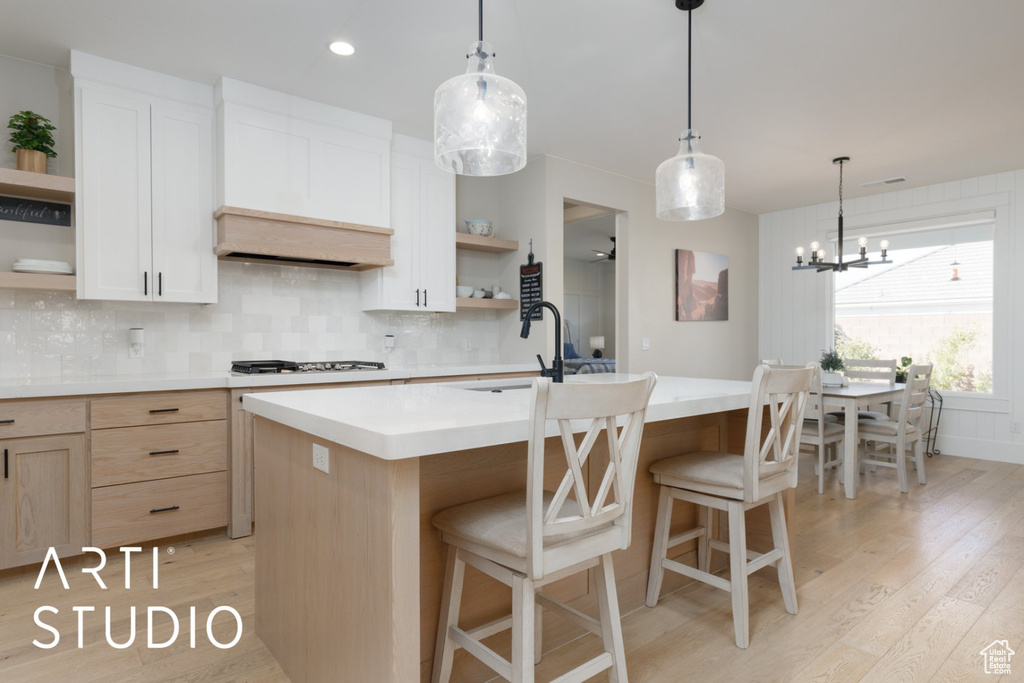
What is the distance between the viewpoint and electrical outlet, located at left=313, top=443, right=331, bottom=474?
1.53 meters

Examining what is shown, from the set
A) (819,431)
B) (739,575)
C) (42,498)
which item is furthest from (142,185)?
(819,431)

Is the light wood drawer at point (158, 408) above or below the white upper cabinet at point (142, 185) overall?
below

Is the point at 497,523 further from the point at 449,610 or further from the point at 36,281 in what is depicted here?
the point at 36,281

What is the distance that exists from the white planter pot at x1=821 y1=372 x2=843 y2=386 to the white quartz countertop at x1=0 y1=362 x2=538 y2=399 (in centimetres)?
285

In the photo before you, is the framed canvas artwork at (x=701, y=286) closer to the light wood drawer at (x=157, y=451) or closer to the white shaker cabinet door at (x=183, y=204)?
the white shaker cabinet door at (x=183, y=204)

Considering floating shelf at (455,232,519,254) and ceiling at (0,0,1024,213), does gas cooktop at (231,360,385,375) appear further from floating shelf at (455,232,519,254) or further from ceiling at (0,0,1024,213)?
ceiling at (0,0,1024,213)

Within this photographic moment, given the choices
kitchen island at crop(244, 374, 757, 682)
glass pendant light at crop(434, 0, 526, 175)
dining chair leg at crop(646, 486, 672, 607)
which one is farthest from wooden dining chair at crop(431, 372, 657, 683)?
glass pendant light at crop(434, 0, 526, 175)

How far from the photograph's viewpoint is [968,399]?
5.30 metres

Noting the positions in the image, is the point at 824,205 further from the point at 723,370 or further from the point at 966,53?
the point at 966,53

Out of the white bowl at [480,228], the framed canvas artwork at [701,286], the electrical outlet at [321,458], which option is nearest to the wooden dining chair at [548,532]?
the electrical outlet at [321,458]

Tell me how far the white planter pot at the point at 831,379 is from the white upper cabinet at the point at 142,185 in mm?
4310

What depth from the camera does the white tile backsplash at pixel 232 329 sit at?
119 inches

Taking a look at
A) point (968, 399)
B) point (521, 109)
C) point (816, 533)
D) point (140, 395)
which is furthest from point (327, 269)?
point (968, 399)

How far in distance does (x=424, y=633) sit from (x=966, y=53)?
3.74 metres
